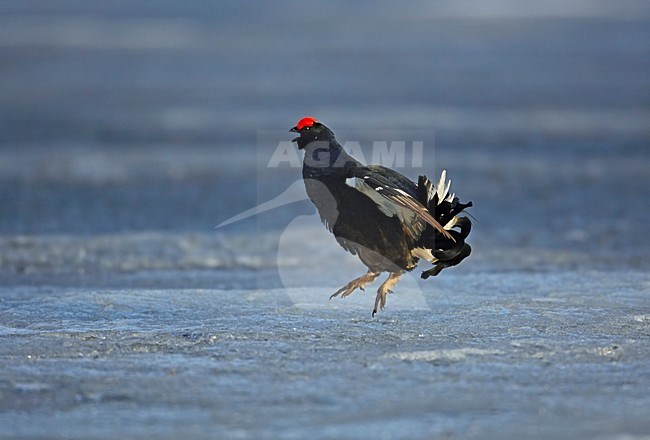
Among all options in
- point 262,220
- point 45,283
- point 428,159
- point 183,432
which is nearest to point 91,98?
point 428,159

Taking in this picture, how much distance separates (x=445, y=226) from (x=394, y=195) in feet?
1.54

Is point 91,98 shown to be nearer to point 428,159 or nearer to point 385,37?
point 428,159

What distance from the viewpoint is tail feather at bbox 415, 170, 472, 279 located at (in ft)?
18.7

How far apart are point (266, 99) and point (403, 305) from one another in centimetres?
1141

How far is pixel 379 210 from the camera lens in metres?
5.73

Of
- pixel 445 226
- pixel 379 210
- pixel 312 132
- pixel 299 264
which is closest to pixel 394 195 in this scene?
pixel 379 210

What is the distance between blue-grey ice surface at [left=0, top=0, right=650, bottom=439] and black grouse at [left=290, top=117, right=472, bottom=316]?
344mm

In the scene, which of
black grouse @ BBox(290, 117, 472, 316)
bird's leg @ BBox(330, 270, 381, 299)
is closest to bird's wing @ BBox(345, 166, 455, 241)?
black grouse @ BBox(290, 117, 472, 316)

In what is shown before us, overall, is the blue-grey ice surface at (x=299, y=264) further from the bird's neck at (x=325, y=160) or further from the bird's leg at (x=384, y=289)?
the bird's neck at (x=325, y=160)

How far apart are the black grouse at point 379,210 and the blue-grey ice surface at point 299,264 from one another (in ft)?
1.13

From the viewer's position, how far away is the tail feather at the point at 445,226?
5703 millimetres

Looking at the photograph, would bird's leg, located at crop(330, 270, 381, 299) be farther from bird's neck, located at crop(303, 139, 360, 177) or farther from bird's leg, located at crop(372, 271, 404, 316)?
bird's neck, located at crop(303, 139, 360, 177)

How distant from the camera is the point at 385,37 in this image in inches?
1086

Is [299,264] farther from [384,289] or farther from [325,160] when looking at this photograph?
[325,160]
